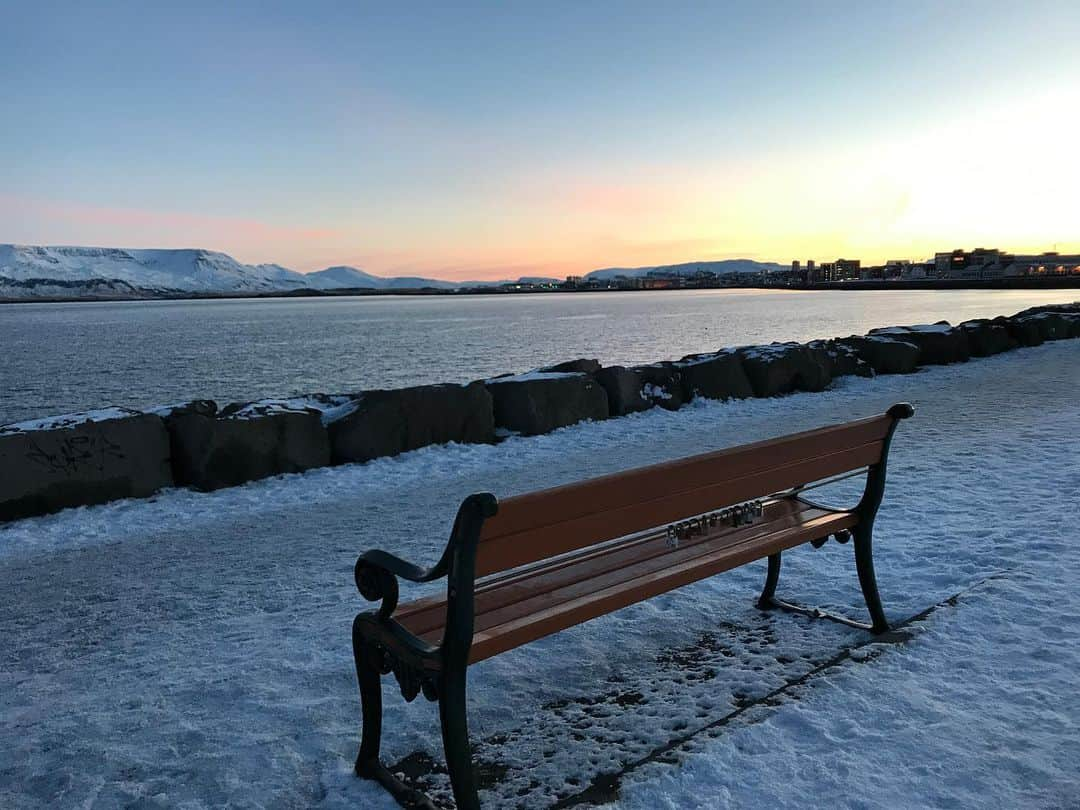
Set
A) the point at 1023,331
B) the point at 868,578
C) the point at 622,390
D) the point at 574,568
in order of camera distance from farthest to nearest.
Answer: the point at 1023,331, the point at 622,390, the point at 868,578, the point at 574,568

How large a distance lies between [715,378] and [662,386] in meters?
1.25

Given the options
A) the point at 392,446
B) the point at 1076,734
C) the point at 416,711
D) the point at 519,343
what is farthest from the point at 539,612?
the point at 519,343

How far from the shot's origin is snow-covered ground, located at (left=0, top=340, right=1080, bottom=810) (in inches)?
115

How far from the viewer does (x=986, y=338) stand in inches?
746

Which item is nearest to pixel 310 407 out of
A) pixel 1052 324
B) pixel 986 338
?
pixel 986 338

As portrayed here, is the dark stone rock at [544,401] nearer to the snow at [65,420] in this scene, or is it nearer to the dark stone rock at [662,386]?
the dark stone rock at [662,386]

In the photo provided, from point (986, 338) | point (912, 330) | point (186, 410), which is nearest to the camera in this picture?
point (186, 410)

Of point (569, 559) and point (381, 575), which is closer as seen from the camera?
point (381, 575)

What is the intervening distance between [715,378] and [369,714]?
10.6m

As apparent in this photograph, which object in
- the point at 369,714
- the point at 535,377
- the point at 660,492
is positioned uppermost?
the point at 660,492

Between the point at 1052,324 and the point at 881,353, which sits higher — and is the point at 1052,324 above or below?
above

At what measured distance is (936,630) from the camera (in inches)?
160

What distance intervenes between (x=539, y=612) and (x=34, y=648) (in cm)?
337

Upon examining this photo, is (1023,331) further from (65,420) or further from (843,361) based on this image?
(65,420)
